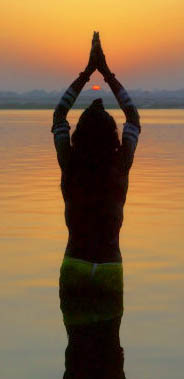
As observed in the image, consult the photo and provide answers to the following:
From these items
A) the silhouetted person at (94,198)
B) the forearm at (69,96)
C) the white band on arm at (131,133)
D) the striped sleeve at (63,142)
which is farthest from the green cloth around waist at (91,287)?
the forearm at (69,96)

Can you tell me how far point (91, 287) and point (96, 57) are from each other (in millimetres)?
1403

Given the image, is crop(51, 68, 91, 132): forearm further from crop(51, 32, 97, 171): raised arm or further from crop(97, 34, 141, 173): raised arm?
crop(97, 34, 141, 173): raised arm

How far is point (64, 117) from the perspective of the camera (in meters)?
5.77

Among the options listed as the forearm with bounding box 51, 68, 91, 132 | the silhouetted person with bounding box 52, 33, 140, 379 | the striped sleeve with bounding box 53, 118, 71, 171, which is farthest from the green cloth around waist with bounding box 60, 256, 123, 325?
the forearm with bounding box 51, 68, 91, 132

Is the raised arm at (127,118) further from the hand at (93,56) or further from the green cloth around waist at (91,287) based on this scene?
the green cloth around waist at (91,287)

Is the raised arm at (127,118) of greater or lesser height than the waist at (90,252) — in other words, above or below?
above

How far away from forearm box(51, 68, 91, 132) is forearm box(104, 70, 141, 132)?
0.45 ft

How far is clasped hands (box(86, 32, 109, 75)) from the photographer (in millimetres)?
5672

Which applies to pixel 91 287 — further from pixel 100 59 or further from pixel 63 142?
pixel 100 59

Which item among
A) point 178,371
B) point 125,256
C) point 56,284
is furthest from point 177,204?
point 178,371

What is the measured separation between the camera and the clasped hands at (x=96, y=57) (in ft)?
18.6

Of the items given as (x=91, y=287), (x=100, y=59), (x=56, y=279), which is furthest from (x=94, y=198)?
(x=56, y=279)

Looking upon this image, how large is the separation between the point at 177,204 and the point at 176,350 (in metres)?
8.77

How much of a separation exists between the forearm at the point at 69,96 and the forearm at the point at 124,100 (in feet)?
0.45
